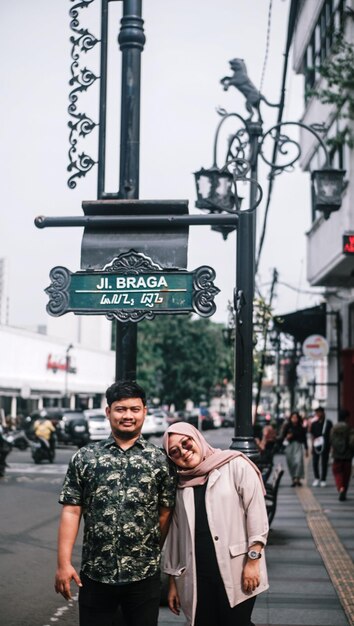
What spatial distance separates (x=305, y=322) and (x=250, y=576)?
2548 cm

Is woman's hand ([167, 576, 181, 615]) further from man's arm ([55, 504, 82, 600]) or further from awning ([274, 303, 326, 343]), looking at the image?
awning ([274, 303, 326, 343])

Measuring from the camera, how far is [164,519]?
4.65 m

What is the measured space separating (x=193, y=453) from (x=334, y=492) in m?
15.8

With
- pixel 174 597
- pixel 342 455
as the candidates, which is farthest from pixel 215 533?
pixel 342 455

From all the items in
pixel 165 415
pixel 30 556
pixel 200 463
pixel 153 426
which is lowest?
pixel 30 556

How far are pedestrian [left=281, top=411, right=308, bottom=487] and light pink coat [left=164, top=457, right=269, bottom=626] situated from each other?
653 inches

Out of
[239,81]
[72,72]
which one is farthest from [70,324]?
[72,72]

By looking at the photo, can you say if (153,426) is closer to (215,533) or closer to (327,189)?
(327,189)

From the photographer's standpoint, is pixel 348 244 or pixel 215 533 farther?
pixel 348 244

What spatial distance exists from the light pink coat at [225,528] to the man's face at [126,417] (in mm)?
455

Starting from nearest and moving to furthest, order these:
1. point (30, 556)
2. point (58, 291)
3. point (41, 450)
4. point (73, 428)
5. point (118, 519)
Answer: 1. point (118, 519)
2. point (58, 291)
3. point (30, 556)
4. point (41, 450)
5. point (73, 428)

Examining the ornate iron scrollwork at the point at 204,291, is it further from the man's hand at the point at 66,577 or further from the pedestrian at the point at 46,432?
the pedestrian at the point at 46,432

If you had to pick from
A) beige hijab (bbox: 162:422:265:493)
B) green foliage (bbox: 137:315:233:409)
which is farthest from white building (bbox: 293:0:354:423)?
green foliage (bbox: 137:315:233:409)

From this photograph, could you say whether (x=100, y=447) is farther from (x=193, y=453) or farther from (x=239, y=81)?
(x=239, y=81)
